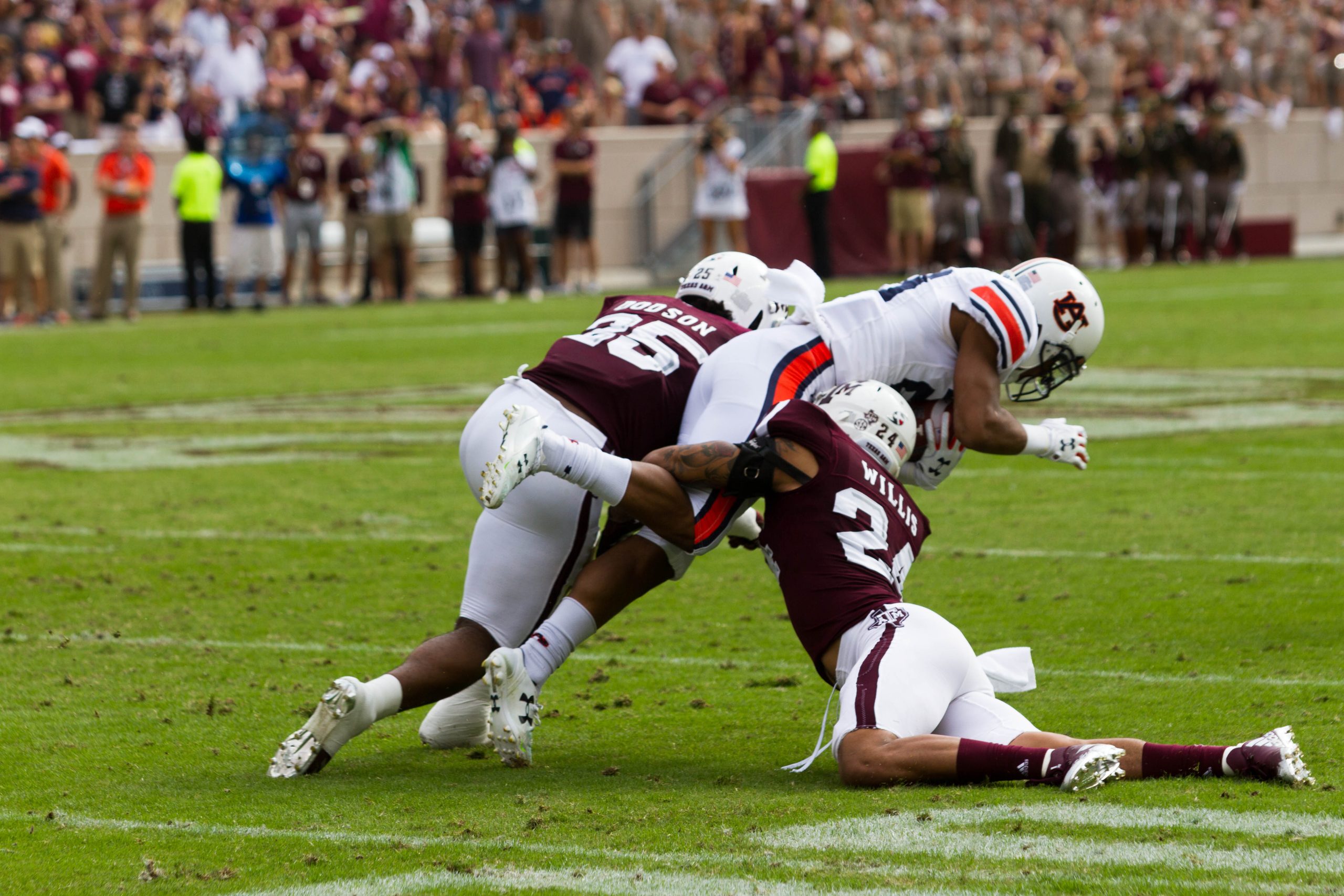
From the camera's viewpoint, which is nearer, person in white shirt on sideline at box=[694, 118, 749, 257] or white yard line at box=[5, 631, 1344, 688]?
white yard line at box=[5, 631, 1344, 688]

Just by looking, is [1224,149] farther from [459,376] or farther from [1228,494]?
[1228,494]

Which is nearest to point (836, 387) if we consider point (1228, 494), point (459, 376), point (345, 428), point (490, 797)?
point (490, 797)

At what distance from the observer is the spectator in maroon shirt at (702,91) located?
26.2 meters

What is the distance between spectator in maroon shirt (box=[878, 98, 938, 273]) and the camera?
24.9 metres

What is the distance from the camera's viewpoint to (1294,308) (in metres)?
19.2

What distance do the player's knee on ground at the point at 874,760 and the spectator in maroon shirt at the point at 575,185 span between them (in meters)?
18.8

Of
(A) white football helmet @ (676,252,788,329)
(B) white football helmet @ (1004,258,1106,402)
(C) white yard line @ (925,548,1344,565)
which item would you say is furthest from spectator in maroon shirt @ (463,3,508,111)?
(B) white football helmet @ (1004,258,1106,402)

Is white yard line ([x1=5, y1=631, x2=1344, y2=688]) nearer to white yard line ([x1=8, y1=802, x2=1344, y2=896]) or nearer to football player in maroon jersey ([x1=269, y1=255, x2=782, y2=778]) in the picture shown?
football player in maroon jersey ([x1=269, y1=255, x2=782, y2=778])

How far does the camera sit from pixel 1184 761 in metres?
4.21

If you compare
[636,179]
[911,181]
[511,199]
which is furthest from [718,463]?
[636,179]

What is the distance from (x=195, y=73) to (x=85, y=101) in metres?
1.44

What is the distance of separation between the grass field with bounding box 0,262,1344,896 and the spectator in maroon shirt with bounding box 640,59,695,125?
14.2 metres

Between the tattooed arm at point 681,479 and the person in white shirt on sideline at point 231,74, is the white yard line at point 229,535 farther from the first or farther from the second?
the person in white shirt on sideline at point 231,74

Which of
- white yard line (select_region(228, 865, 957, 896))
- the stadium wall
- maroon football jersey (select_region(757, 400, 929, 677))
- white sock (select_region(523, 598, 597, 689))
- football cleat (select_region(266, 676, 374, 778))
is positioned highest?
maroon football jersey (select_region(757, 400, 929, 677))
